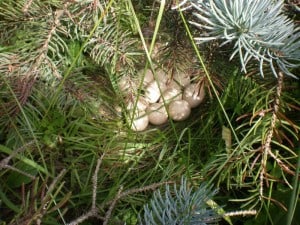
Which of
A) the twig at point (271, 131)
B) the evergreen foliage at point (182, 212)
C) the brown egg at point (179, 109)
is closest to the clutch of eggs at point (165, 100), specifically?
the brown egg at point (179, 109)

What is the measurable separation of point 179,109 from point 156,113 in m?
0.05

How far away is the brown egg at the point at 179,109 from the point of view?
115 centimetres

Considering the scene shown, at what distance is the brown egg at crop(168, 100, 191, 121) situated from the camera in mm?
1152

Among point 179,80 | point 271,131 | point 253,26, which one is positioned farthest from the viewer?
point 179,80

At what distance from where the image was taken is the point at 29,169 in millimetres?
1020

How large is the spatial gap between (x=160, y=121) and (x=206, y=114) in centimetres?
11

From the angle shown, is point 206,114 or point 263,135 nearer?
point 263,135

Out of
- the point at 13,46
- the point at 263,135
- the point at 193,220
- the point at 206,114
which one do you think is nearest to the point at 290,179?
the point at 263,135

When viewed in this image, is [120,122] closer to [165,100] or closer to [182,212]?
[165,100]

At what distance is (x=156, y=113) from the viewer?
3.82 feet

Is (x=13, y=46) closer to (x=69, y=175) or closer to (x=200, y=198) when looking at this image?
(x=69, y=175)

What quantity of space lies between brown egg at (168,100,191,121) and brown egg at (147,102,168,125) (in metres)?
0.02

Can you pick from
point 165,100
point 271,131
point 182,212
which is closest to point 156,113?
point 165,100

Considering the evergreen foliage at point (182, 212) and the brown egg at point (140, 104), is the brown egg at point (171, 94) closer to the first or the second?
the brown egg at point (140, 104)
